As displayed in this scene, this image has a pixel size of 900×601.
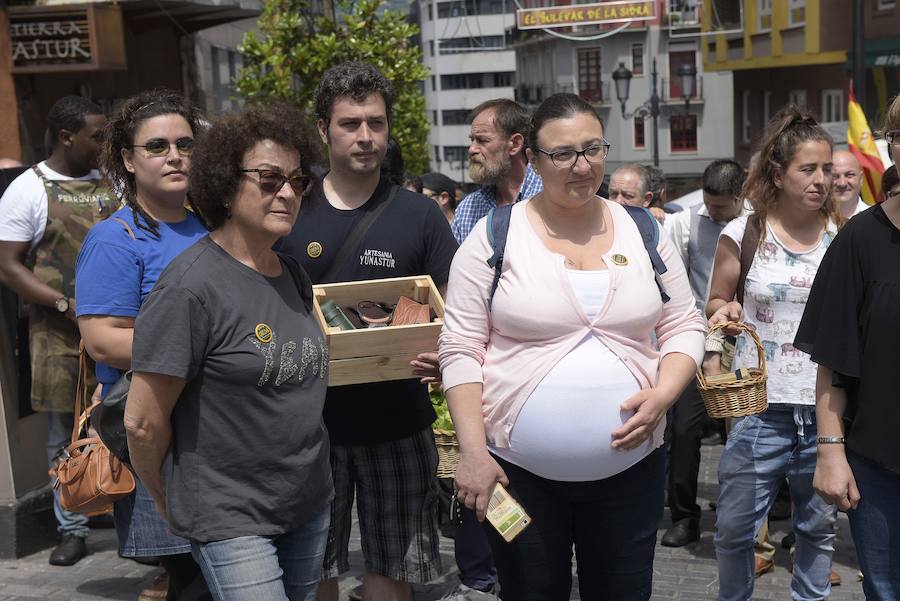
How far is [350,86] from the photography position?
4.60m

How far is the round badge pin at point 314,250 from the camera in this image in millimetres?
4480

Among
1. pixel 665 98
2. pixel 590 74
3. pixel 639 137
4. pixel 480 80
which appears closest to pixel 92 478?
pixel 665 98

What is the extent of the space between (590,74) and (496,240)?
66.8 m

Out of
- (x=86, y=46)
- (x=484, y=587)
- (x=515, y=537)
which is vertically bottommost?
(x=484, y=587)

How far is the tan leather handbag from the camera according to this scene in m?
4.14

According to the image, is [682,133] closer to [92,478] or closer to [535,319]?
[92,478]

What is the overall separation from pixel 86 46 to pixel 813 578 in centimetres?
1083

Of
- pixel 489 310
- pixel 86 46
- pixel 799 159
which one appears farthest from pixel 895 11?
pixel 489 310

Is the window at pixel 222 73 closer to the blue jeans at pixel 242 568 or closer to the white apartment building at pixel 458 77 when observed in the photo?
the blue jeans at pixel 242 568

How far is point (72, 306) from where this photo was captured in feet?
20.2

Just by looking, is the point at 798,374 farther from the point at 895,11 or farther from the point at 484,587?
the point at 895,11

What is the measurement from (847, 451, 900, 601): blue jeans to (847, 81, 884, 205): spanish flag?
6.69 m

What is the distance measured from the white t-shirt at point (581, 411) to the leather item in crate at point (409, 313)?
803mm

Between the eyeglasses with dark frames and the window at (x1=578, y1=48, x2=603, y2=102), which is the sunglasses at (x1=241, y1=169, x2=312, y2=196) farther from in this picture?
the window at (x1=578, y1=48, x2=603, y2=102)
